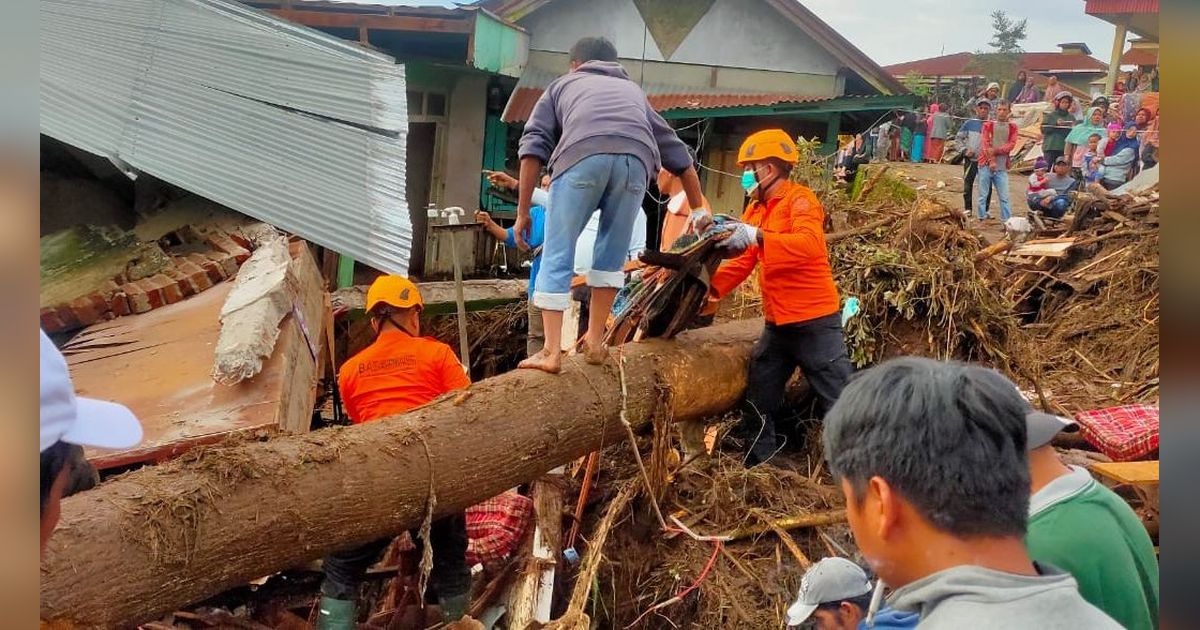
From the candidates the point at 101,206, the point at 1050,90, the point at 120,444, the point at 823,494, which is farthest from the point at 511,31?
the point at 1050,90

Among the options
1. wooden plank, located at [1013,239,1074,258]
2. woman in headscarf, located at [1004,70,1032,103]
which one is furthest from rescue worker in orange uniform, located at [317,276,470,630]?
woman in headscarf, located at [1004,70,1032,103]

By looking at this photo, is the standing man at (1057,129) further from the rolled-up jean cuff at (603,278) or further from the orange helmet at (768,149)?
the rolled-up jean cuff at (603,278)

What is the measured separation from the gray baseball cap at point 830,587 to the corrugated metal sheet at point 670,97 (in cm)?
721

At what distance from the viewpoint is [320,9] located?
807cm

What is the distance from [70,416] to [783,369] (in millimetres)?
3991

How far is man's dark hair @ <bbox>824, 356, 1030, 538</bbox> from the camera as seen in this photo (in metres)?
1.42

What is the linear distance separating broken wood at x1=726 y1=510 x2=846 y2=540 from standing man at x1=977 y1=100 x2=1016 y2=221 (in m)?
8.35

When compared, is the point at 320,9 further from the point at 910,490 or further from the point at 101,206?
the point at 910,490

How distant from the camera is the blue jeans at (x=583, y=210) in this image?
3779mm

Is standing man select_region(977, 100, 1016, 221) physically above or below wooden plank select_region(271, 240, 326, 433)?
above

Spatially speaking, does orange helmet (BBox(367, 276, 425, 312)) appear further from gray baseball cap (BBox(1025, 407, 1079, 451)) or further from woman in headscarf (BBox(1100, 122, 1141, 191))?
woman in headscarf (BBox(1100, 122, 1141, 191))

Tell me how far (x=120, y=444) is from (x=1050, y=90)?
17613mm

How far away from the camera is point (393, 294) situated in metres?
3.91
